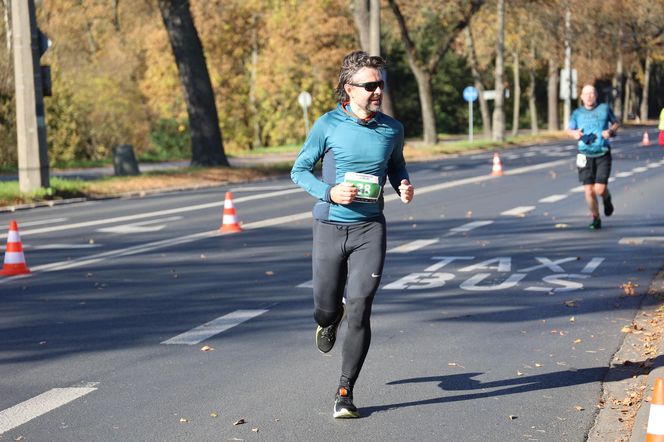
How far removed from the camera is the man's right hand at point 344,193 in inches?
232

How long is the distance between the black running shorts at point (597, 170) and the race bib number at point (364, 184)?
32.6 feet

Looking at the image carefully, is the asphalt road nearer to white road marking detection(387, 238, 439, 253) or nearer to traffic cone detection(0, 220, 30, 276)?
white road marking detection(387, 238, 439, 253)

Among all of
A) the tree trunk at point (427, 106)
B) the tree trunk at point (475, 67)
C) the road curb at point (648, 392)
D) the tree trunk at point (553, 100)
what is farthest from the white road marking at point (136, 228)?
the tree trunk at point (553, 100)

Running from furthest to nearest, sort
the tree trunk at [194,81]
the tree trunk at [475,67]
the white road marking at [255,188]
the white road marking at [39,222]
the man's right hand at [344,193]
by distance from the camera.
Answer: the tree trunk at [475,67], the tree trunk at [194,81], the white road marking at [255,188], the white road marking at [39,222], the man's right hand at [344,193]

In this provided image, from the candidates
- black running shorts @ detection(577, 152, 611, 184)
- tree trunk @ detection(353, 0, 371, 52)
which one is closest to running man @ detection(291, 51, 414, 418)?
black running shorts @ detection(577, 152, 611, 184)

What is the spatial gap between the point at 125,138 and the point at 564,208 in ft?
103

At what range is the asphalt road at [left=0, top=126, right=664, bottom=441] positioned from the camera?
19.9 feet

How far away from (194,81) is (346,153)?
26773 millimetres

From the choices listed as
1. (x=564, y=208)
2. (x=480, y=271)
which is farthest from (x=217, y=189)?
(x=480, y=271)

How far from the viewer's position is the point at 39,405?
640cm

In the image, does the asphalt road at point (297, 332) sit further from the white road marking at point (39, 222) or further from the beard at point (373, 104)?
the beard at point (373, 104)

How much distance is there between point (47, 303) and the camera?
10.2 m

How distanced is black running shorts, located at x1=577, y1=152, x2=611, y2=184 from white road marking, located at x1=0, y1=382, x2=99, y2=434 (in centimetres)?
995

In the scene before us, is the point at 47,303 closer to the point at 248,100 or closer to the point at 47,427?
the point at 47,427
